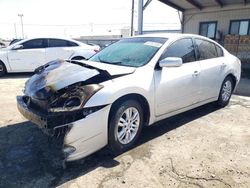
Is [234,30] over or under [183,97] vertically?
over

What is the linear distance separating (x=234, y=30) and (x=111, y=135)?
46.1 feet

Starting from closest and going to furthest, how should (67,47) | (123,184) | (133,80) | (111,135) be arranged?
(123,184), (111,135), (133,80), (67,47)

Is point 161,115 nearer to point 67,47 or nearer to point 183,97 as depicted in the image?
point 183,97

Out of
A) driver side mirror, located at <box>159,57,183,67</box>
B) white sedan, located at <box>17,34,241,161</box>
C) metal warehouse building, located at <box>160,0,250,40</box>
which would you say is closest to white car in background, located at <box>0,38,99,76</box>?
white sedan, located at <box>17,34,241,161</box>

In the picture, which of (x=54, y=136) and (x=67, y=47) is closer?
(x=54, y=136)

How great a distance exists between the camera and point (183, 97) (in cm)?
443

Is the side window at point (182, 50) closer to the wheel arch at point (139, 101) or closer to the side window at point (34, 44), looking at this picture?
the wheel arch at point (139, 101)

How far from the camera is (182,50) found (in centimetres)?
456

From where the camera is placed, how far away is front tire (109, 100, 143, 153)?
3.38m

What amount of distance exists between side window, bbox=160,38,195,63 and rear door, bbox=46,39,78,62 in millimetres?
6418

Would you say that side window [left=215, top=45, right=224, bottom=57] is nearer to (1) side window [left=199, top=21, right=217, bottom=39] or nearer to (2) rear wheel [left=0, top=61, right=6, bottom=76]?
(2) rear wheel [left=0, top=61, right=6, bottom=76]

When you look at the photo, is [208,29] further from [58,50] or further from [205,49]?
[205,49]

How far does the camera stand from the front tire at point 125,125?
11.1 feet

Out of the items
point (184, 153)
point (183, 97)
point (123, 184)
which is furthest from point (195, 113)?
point (123, 184)
